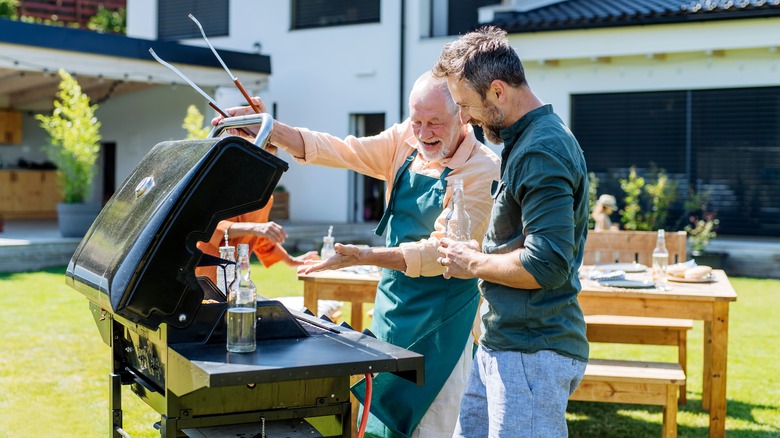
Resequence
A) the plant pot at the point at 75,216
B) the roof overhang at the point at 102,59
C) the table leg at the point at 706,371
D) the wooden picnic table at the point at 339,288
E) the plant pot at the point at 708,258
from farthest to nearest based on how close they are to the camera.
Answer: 1. the roof overhang at the point at 102,59
2. the plant pot at the point at 75,216
3. the plant pot at the point at 708,258
4. the table leg at the point at 706,371
5. the wooden picnic table at the point at 339,288

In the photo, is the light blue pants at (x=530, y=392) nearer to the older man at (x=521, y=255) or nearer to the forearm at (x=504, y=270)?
the older man at (x=521, y=255)

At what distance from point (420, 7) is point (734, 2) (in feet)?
17.6

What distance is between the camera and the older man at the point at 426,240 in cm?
321

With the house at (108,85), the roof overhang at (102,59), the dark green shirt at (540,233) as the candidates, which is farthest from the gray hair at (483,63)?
the roof overhang at (102,59)

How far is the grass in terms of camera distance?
16.7ft

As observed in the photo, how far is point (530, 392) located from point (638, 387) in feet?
7.07

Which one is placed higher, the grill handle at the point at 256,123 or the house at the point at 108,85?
the house at the point at 108,85

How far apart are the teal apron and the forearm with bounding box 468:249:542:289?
807 mm

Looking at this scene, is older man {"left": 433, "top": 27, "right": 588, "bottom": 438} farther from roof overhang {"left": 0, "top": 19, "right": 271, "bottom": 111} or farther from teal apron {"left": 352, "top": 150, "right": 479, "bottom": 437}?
roof overhang {"left": 0, "top": 19, "right": 271, "bottom": 111}

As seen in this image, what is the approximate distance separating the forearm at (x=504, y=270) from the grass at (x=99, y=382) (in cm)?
289

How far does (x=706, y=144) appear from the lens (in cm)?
1349

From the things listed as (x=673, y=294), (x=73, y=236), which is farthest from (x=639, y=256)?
(x=73, y=236)

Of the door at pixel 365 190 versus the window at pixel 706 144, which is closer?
the window at pixel 706 144

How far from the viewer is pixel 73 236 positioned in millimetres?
13406
